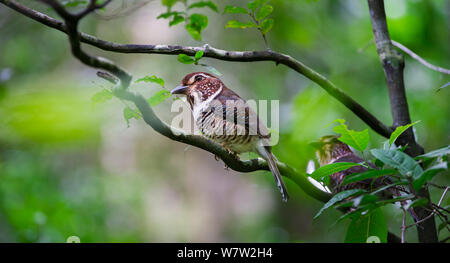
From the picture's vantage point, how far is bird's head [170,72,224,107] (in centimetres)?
274

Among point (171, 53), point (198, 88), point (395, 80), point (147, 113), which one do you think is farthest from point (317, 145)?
point (147, 113)

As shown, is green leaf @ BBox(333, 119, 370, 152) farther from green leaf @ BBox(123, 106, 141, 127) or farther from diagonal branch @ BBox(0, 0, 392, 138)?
green leaf @ BBox(123, 106, 141, 127)

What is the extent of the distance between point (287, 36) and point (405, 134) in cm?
307

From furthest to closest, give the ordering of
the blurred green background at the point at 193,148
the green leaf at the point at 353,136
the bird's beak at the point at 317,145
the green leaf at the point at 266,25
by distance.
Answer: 1. the blurred green background at the point at 193,148
2. the bird's beak at the point at 317,145
3. the green leaf at the point at 266,25
4. the green leaf at the point at 353,136

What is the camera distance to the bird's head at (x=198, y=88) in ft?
8.99

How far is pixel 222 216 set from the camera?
5578mm

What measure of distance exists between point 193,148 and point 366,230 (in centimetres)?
418

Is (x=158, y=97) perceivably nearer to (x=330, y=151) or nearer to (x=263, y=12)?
(x=263, y=12)

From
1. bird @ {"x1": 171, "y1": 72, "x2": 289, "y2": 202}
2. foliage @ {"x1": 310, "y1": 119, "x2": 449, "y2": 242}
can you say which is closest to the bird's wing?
bird @ {"x1": 171, "y1": 72, "x2": 289, "y2": 202}

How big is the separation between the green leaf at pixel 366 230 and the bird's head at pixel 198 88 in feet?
4.39

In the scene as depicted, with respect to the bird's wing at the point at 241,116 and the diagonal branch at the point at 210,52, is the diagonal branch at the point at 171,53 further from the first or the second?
the bird's wing at the point at 241,116

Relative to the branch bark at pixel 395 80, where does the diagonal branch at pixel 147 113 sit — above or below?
below

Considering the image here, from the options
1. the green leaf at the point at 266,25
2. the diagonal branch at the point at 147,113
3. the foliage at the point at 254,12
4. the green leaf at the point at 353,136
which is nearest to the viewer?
the diagonal branch at the point at 147,113

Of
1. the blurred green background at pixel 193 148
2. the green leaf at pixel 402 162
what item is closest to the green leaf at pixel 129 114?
the blurred green background at pixel 193 148
